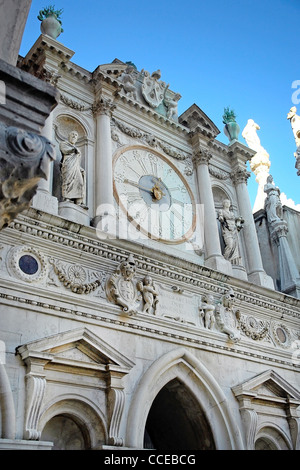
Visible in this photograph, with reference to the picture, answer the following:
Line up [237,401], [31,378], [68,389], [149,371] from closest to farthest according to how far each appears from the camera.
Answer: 1. [31,378]
2. [68,389]
3. [149,371]
4. [237,401]

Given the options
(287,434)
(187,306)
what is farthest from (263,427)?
(187,306)

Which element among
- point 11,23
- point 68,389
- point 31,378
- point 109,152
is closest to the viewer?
point 11,23

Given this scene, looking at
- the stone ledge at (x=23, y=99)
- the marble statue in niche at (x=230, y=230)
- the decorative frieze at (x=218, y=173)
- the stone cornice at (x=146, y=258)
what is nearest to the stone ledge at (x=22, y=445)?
the stone cornice at (x=146, y=258)

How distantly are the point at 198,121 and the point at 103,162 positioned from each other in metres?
3.28

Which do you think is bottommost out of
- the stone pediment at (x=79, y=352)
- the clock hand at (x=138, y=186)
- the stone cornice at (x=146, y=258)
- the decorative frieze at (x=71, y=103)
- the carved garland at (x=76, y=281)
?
the stone pediment at (x=79, y=352)

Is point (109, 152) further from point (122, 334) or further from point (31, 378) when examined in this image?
point (31, 378)

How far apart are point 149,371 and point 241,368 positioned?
7.05 ft

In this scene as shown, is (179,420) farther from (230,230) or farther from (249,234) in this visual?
(249,234)

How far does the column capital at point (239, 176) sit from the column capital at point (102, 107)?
11.5ft

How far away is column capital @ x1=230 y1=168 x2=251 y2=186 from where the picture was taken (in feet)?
39.8

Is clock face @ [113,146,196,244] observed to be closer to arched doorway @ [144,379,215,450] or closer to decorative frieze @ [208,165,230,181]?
decorative frieze @ [208,165,230,181]

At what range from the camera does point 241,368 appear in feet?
30.4

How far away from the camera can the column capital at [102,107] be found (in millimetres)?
9930

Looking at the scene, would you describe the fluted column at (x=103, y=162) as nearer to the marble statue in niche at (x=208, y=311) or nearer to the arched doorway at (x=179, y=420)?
the marble statue in niche at (x=208, y=311)
